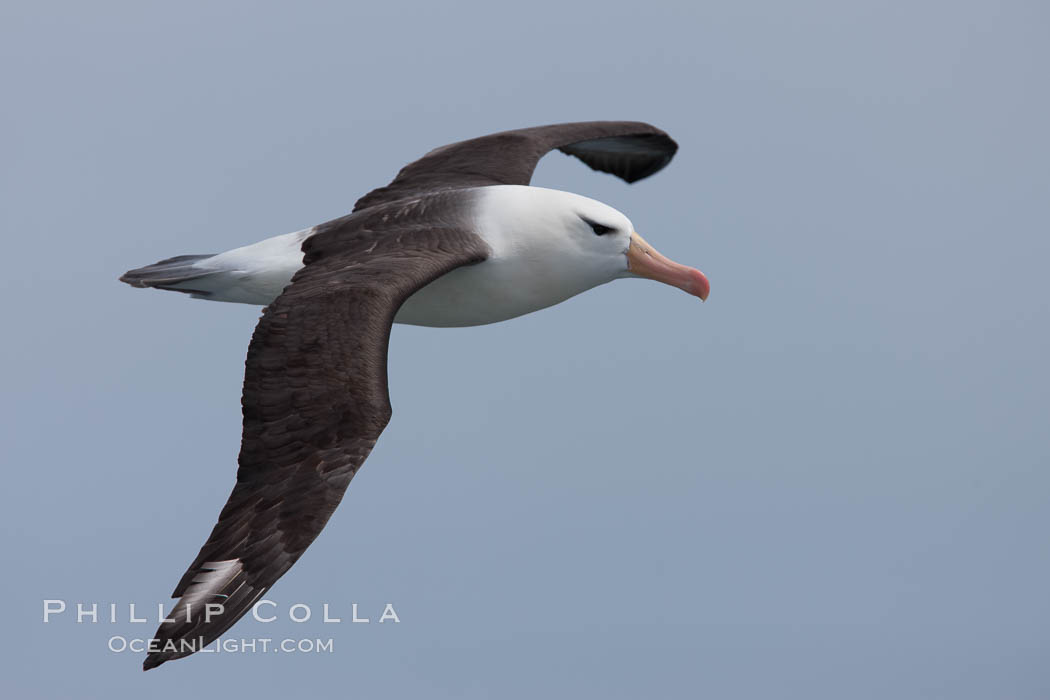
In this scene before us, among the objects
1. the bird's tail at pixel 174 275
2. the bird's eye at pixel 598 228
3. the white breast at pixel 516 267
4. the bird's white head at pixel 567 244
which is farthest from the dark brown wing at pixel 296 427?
the bird's tail at pixel 174 275

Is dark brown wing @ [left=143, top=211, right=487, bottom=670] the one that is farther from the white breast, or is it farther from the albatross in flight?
the white breast

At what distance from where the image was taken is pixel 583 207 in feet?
31.3

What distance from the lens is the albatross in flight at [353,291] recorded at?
7.36 m

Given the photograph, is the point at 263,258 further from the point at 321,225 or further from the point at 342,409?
the point at 342,409

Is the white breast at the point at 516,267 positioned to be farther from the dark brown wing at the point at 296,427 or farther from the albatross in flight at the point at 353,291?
the dark brown wing at the point at 296,427

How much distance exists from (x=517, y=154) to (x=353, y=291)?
3389 mm

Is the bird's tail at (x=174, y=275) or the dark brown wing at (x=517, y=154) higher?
the dark brown wing at (x=517, y=154)

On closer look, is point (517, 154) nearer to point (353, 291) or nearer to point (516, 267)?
point (516, 267)

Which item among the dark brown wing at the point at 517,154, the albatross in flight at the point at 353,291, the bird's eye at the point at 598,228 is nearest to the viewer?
the albatross in flight at the point at 353,291

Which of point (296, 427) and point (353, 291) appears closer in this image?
point (296, 427)

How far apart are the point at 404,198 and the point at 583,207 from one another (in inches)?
59.9

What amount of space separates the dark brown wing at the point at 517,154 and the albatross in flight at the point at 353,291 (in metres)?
0.02

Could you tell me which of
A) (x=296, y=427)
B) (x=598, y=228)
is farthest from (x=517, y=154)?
(x=296, y=427)

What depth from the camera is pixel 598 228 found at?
31.5 feet
